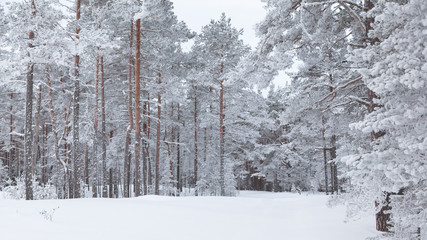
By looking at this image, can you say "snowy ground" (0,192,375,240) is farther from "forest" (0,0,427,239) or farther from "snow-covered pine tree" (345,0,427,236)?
"snow-covered pine tree" (345,0,427,236)

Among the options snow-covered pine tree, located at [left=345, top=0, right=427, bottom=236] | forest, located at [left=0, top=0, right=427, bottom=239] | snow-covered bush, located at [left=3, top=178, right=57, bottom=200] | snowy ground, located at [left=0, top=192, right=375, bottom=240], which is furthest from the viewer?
snow-covered bush, located at [left=3, top=178, right=57, bottom=200]

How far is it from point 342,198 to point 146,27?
14960mm

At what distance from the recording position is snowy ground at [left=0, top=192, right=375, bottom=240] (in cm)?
600

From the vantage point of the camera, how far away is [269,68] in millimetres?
8297

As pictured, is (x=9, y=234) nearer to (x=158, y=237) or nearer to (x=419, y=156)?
(x=158, y=237)

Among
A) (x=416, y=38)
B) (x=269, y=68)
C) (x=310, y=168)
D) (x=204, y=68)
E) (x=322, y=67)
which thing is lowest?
(x=310, y=168)

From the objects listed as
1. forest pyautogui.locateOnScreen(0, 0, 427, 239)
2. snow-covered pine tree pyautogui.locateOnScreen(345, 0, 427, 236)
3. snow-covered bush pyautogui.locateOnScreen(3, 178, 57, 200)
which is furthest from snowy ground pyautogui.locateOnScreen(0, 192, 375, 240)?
snow-covered bush pyautogui.locateOnScreen(3, 178, 57, 200)

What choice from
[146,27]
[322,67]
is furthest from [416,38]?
[146,27]

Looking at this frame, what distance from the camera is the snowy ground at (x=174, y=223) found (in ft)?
19.7

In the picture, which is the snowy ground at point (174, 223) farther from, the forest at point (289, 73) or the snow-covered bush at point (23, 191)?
the snow-covered bush at point (23, 191)

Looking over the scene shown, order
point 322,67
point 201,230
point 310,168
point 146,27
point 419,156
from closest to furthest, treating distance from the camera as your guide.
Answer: point 419,156 < point 201,230 < point 322,67 < point 146,27 < point 310,168

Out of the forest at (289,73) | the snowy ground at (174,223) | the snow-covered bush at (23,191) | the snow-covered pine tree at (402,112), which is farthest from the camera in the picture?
the snow-covered bush at (23,191)

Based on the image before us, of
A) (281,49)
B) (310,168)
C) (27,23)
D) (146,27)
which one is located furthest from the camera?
(310,168)

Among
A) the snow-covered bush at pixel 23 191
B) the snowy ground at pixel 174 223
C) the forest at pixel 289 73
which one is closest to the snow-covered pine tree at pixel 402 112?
the forest at pixel 289 73
